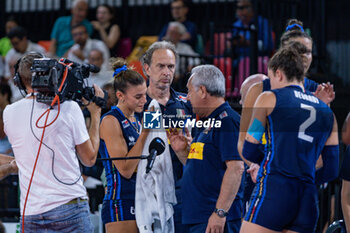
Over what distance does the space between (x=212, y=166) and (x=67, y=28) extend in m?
5.55

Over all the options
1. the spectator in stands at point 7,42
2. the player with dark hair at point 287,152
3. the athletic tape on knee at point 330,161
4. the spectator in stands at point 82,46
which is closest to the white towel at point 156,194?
the player with dark hair at point 287,152

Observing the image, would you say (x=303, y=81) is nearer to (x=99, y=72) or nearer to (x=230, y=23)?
(x=99, y=72)

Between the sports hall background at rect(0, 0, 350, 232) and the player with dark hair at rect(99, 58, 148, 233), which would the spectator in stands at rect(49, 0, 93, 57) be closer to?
the sports hall background at rect(0, 0, 350, 232)

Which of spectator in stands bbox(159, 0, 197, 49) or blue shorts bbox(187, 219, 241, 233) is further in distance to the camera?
spectator in stands bbox(159, 0, 197, 49)

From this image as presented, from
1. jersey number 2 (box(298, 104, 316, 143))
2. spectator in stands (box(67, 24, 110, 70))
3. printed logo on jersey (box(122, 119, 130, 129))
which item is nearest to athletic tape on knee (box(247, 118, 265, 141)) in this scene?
jersey number 2 (box(298, 104, 316, 143))

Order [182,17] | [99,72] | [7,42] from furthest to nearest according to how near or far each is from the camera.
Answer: [7,42] → [182,17] → [99,72]

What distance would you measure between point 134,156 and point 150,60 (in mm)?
884

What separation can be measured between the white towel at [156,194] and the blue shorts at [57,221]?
2.22 ft

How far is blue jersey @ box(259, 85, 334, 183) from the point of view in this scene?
3.39m

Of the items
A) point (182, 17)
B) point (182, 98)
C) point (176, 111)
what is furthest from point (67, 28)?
point (176, 111)

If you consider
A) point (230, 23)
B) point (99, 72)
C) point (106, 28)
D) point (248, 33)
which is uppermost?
point (230, 23)

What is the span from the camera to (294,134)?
3.39m

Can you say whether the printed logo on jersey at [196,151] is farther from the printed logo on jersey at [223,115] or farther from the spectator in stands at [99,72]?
the spectator in stands at [99,72]

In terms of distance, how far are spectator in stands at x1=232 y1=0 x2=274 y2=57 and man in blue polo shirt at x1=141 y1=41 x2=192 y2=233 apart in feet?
9.60
